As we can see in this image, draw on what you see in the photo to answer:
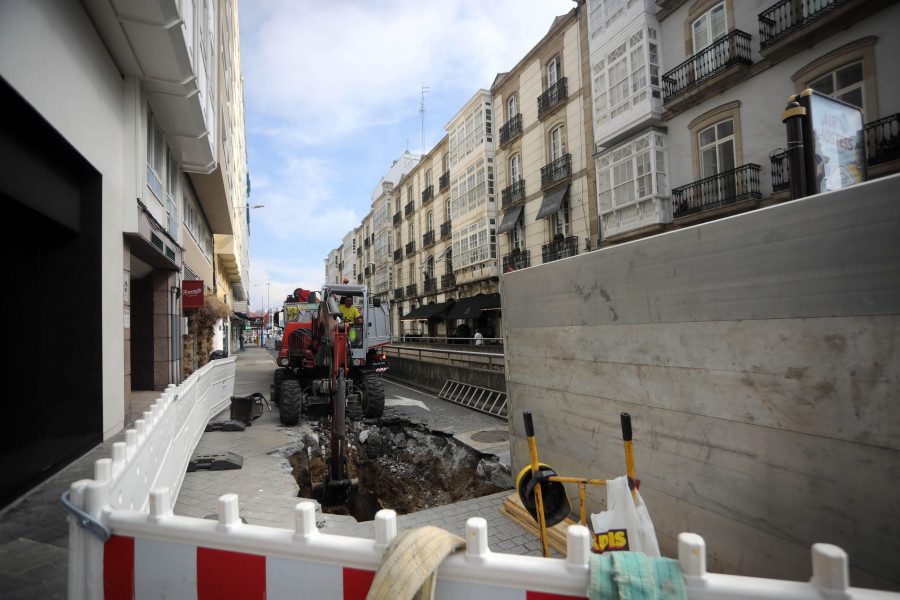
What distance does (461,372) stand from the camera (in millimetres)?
15367

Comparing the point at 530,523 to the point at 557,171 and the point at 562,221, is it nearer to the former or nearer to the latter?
the point at 562,221

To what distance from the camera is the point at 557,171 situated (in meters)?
20.8

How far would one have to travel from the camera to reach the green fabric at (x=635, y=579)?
50.4 inches

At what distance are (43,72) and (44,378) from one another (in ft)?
12.3

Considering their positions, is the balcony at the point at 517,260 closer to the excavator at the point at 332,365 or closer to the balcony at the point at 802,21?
the excavator at the point at 332,365

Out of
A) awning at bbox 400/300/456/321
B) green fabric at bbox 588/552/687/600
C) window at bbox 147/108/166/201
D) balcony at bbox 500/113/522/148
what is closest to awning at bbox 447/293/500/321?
awning at bbox 400/300/456/321

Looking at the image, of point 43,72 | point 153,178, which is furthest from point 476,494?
point 153,178

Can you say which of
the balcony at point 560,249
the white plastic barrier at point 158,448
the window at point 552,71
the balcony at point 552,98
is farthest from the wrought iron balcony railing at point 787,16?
the white plastic barrier at point 158,448

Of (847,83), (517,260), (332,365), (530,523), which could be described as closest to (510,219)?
(517,260)

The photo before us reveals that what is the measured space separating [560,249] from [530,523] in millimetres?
16738

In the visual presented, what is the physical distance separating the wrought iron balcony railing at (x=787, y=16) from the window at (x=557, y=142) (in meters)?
8.81

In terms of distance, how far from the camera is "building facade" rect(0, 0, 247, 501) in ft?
15.1

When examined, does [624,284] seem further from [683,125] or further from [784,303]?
[683,125]

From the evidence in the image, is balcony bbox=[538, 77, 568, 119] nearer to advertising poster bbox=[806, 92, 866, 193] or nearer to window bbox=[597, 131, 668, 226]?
window bbox=[597, 131, 668, 226]
